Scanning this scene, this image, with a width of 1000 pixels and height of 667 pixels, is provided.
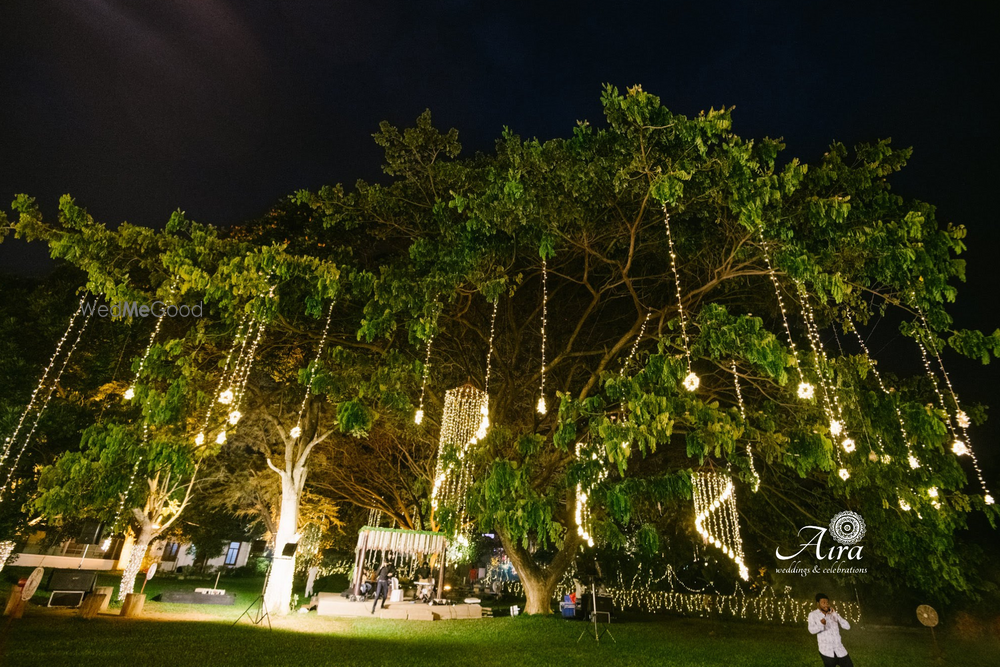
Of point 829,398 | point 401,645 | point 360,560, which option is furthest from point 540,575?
point 829,398

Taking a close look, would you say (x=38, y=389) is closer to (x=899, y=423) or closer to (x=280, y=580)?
(x=280, y=580)

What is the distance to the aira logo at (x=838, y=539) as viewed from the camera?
1191 centimetres

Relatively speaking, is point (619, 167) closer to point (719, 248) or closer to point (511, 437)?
point (719, 248)

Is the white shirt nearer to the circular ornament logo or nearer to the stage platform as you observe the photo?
the circular ornament logo

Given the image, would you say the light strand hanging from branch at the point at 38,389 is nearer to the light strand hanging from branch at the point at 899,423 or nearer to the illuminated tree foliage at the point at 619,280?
the illuminated tree foliage at the point at 619,280

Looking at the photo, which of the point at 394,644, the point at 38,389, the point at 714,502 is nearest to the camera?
the point at 394,644

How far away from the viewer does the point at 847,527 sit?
40.3 ft

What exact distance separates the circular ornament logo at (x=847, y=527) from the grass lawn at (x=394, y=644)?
226 centimetres

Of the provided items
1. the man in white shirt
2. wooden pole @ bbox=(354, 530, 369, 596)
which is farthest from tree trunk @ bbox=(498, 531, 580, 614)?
the man in white shirt

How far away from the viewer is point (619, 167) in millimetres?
6301

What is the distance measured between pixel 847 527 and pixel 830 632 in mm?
7978

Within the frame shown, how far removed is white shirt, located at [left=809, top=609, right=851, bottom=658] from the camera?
5.87 metres

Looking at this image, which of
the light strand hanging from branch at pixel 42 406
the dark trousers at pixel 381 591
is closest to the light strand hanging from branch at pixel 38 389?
the light strand hanging from branch at pixel 42 406

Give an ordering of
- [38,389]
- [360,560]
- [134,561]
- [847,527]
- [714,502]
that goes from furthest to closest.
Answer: [134,561] → [360,560] → [847,527] → [714,502] → [38,389]
